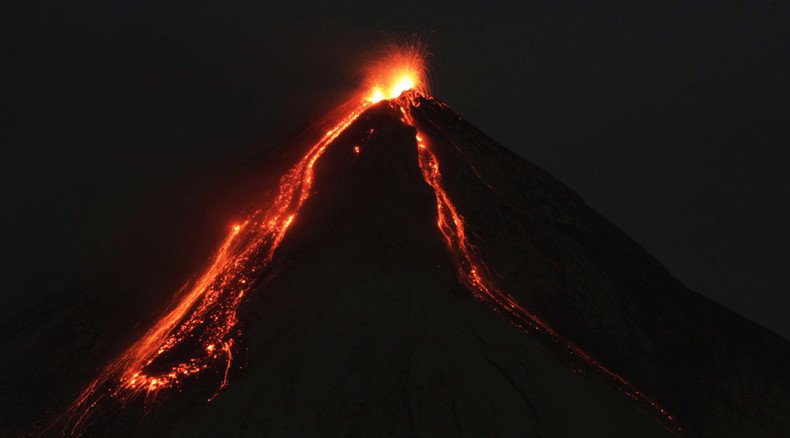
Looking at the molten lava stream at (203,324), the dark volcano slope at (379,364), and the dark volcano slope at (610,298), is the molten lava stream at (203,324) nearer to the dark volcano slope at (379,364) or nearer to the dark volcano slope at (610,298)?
the dark volcano slope at (379,364)

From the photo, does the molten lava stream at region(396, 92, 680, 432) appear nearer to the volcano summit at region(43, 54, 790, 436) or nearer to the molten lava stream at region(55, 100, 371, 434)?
the volcano summit at region(43, 54, 790, 436)

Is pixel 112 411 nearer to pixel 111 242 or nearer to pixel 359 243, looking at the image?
pixel 359 243

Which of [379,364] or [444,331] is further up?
[444,331]

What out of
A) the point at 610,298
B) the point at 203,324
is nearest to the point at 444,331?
the point at 203,324

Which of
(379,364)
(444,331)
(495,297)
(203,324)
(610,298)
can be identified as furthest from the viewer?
(610,298)

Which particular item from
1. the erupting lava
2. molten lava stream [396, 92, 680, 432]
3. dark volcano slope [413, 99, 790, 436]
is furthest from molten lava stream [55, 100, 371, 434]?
dark volcano slope [413, 99, 790, 436]

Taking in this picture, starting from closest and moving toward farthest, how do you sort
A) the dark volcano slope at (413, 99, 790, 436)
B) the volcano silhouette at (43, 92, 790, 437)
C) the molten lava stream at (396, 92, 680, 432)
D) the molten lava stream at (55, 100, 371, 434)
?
the volcano silhouette at (43, 92, 790, 437)
the molten lava stream at (55, 100, 371, 434)
the molten lava stream at (396, 92, 680, 432)
the dark volcano slope at (413, 99, 790, 436)

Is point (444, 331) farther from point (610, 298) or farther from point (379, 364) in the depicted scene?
point (610, 298)

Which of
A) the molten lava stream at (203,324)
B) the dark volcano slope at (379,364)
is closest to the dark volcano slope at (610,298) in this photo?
the dark volcano slope at (379,364)
